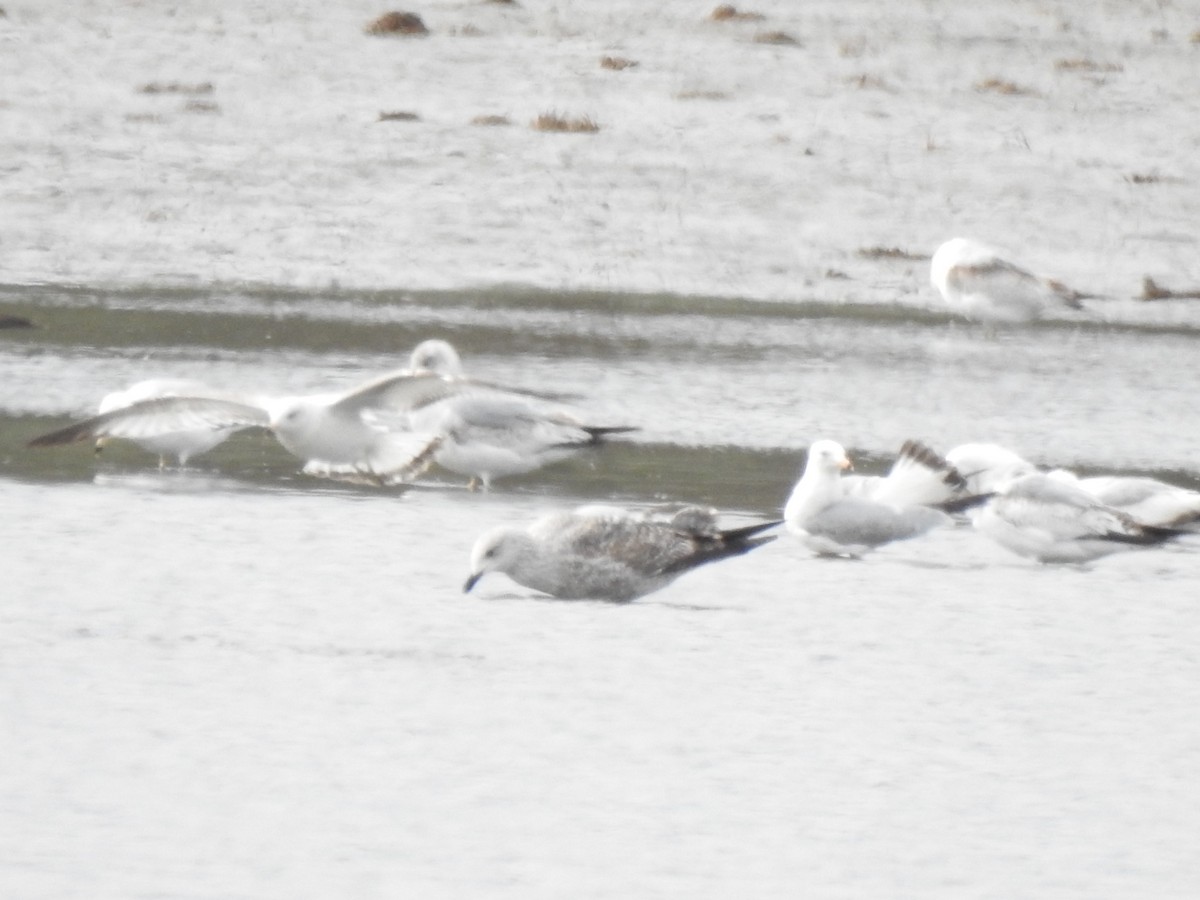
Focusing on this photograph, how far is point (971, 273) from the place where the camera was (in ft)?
48.0

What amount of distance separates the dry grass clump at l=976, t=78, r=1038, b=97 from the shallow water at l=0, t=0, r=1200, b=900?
7 centimetres

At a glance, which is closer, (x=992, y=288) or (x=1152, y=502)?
(x=1152, y=502)

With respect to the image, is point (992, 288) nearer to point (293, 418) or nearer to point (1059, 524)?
point (1059, 524)

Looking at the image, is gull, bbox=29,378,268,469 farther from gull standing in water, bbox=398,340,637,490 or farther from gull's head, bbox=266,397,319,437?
gull standing in water, bbox=398,340,637,490

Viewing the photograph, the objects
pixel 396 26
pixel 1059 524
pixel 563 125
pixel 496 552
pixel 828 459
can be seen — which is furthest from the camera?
pixel 396 26

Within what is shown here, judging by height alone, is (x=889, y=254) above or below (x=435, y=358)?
above

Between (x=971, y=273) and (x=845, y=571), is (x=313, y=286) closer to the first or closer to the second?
(x=971, y=273)

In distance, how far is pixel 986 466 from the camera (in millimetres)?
9578

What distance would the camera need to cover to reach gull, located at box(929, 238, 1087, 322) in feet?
48.0

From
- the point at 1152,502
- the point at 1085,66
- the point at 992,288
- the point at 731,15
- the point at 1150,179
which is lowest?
the point at 1152,502

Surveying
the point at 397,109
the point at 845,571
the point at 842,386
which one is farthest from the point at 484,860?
the point at 397,109

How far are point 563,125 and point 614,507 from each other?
31.7 ft

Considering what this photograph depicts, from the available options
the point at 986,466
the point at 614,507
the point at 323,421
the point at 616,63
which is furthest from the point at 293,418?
the point at 616,63

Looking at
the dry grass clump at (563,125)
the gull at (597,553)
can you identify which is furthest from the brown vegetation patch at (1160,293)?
the gull at (597,553)
